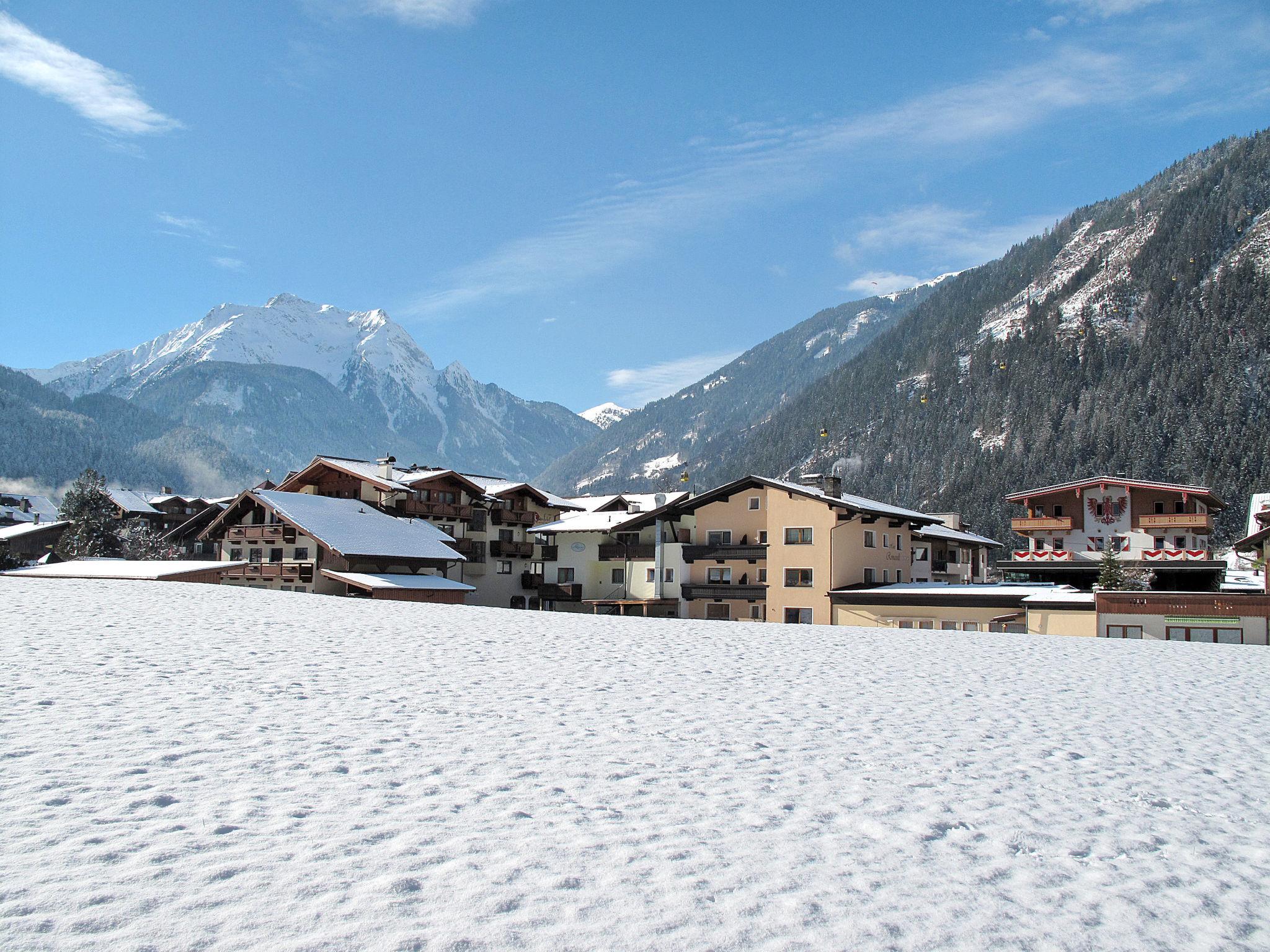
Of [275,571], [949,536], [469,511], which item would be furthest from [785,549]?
[275,571]

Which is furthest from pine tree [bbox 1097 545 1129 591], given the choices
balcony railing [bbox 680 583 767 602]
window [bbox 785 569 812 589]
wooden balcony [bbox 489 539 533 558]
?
wooden balcony [bbox 489 539 533 558]

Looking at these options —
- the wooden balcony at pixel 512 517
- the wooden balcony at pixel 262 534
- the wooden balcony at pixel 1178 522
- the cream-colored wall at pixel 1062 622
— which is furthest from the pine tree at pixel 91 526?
the wooden balcony at pixel 1178 522

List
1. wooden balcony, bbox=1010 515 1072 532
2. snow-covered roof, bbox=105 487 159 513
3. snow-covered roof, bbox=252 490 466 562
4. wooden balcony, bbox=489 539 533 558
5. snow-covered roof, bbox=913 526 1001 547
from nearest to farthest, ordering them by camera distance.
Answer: snow-covered roof, bbox=252 490 466 562 → snow-covered roof, bbox=913 526 1001 547 → wooden balcony, bbox=489 539 533 558 → wooden balcony, bbox=1010 515 1072 532 → snow-covered roof, bbox=105 487 159 513

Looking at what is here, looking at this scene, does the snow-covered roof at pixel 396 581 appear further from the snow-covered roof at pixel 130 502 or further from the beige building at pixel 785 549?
the snow-covered roof at pixel 130 502

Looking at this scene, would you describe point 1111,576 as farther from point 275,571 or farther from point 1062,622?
point 275,571

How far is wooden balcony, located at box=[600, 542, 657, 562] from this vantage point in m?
52.2

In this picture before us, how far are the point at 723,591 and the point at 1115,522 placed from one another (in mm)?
36011

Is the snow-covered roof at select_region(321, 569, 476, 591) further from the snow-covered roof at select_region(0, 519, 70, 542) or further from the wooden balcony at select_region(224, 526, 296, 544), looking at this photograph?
the snow-covered roof at select_region(0, 519, 70, 542)

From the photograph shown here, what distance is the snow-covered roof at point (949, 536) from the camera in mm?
56469

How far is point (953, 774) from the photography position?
9.19m

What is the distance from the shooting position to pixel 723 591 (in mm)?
47031

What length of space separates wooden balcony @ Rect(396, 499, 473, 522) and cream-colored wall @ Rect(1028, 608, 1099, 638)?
37332 millimetres

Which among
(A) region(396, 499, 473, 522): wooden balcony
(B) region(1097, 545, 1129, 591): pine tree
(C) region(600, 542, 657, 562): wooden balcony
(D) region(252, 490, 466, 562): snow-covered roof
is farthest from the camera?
(A) region(396, 499, 473, 522): wooden balcony

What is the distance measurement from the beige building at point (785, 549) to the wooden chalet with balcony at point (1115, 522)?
16208 millimetres
